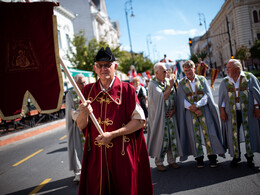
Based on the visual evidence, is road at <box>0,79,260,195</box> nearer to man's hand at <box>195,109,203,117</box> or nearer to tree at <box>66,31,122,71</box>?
man's hand at <box>195,109,203,117</box>

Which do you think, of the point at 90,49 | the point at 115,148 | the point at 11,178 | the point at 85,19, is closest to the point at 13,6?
the point at 115,148

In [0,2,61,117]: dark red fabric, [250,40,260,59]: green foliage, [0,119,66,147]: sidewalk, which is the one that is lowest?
[0,119,66,147]: sidewalk

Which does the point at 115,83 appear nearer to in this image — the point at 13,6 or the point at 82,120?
the point at 82,120

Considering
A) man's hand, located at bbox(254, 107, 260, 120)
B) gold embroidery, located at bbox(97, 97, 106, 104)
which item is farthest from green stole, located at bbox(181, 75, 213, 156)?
gold embroidery, located at bbox(97, 97, 106, 104)

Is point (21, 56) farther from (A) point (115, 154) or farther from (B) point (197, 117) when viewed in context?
(B) point (197, 117)

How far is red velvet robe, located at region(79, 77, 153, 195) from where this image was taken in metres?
2.56

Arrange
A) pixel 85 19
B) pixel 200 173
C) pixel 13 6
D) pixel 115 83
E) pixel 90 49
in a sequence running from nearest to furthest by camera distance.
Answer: pixel 13 6, pixel 115 83, pixel 200 173, pixel 90 49, pixel 85 19

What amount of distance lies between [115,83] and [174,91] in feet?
10.2

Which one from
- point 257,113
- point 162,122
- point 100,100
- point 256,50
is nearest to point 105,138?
point 100,100

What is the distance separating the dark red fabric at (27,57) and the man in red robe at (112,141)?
41 cm

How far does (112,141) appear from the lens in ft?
8.65

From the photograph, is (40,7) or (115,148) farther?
(115,148)

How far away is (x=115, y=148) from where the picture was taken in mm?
2613

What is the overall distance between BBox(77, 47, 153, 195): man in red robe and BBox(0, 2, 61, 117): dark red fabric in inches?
16.0
